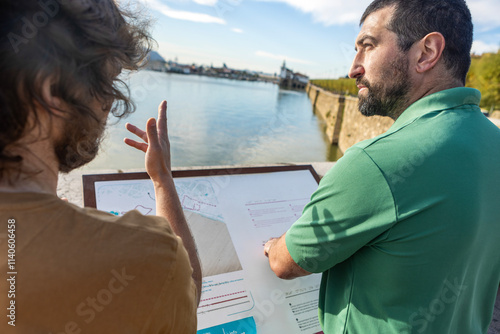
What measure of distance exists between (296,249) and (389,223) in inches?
15.2

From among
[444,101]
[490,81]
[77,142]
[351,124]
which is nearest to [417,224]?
[444,101]

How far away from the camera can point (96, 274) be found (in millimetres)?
626

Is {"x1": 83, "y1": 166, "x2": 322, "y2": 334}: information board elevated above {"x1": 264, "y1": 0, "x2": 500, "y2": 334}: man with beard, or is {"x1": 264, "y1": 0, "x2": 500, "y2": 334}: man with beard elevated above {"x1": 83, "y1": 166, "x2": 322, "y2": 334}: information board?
{"x1": 264, "y1": 0, "x2": 500, "y2": 334}: man with beard

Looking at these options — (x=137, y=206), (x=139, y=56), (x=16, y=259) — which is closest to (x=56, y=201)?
(x=16, y=259)

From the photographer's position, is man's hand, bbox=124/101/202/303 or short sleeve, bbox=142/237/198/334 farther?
man's hand, bbox=124/101/202/303

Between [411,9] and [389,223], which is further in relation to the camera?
[411,9]

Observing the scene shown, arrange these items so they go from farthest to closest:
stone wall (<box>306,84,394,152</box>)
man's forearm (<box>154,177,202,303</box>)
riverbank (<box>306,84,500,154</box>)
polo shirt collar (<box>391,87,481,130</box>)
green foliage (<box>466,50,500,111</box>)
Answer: green foliage (<box>466,50,500,111</box>) < stone wall (<box>306,84,394,152</box>) < riverbank (<box>306,84,500,154</box>) < polo shirt collar (<box>391,87,481,130</box>) < man's forearm (<box>154,177,202,303</box>)

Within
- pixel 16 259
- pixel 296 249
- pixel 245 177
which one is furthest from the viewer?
pixel 245 177

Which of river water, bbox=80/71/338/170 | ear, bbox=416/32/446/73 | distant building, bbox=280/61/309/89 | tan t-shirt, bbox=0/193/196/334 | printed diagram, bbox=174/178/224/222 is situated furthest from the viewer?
distant building, bbox=280/61/309/89

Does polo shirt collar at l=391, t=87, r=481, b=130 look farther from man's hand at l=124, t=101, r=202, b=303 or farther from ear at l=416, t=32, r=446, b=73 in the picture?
man's hand at l=124, t=101, r=202, b=303

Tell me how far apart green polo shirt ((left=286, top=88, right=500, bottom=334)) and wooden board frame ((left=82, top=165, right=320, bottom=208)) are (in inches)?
33.0

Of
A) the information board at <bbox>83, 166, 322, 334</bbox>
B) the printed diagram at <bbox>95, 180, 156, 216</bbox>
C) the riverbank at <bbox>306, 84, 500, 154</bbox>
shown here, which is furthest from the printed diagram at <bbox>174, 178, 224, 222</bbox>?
the riverbank at <bbox>306, 84, 500, 154</bbox>

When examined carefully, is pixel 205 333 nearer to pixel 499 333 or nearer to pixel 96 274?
pixel 96 274

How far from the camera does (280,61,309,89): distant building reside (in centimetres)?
9744
